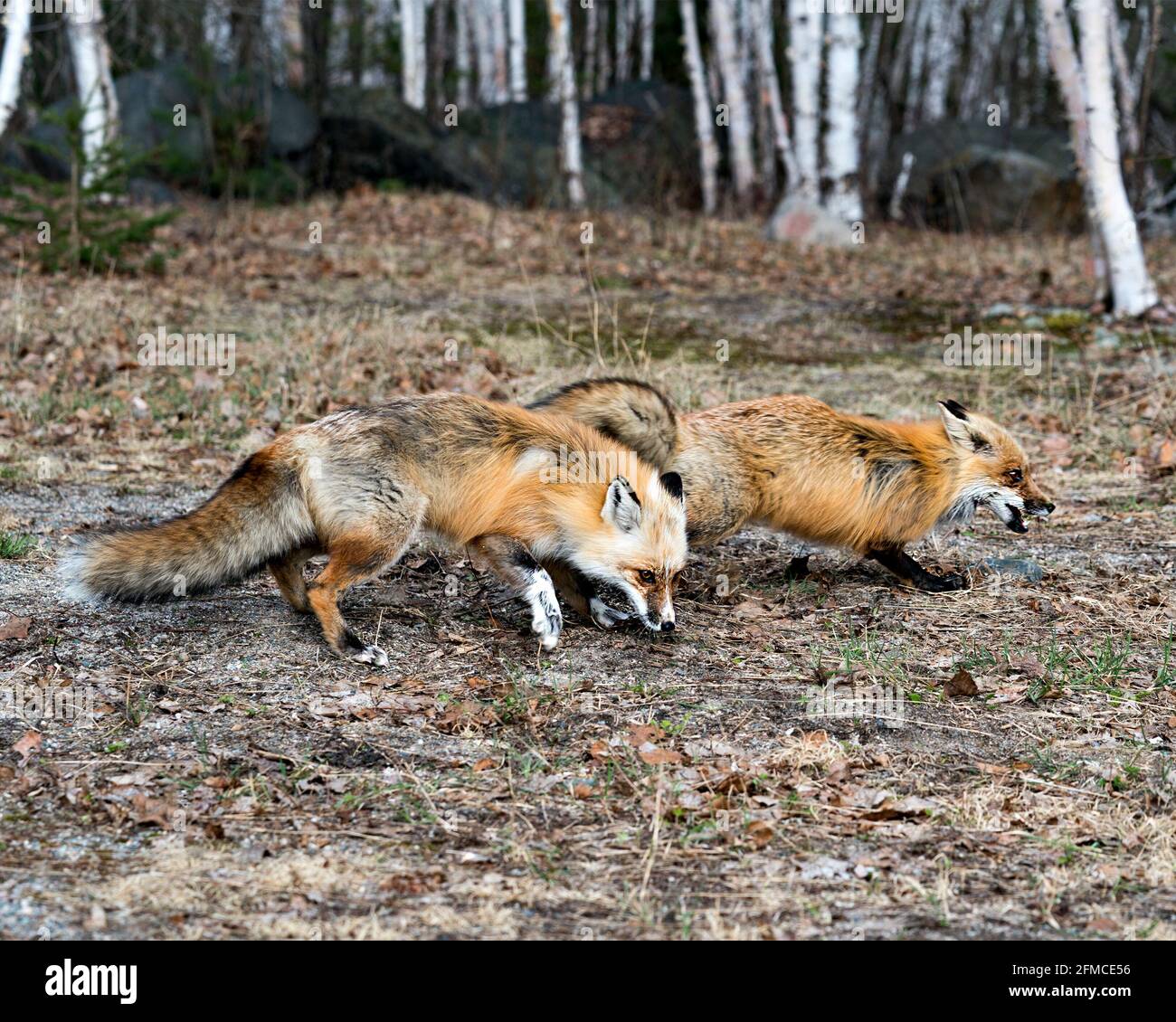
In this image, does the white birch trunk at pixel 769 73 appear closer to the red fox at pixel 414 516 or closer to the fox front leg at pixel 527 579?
the red fox at pixel 414 516

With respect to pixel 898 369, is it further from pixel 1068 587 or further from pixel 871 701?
pixel 871 701

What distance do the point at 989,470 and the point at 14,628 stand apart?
552 centimetres

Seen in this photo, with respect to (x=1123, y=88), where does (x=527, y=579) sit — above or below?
below

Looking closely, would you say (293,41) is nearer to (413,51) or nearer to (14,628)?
(413,51)

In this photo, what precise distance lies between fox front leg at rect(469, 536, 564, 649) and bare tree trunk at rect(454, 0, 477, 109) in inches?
1090

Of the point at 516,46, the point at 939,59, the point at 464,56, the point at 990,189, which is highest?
the point at 464,56

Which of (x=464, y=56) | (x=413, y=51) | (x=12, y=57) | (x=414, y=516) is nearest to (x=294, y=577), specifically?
(x=414, y=516)

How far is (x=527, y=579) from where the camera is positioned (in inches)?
251

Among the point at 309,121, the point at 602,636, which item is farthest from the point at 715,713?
the point at 309,121

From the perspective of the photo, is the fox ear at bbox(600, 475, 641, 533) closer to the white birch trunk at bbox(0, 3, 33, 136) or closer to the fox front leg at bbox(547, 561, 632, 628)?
the fox front leg at bbox(547, 561, 632, 628)

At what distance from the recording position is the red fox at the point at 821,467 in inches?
284

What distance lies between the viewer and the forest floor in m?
4.15

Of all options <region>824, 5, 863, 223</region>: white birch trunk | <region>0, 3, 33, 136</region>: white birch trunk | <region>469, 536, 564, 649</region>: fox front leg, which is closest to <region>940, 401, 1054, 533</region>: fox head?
<region>469, 536, 564, 649</region>: fox front leg

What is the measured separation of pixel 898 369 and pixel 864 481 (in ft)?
20.9
